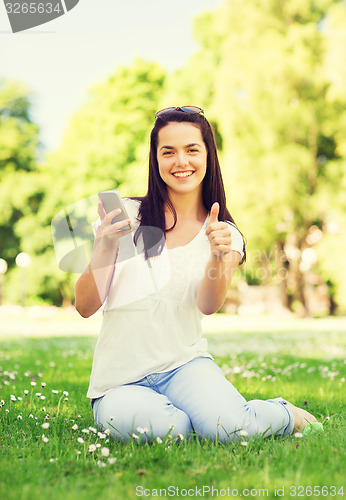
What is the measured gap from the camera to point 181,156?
3.32 meters

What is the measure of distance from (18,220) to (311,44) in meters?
19.5

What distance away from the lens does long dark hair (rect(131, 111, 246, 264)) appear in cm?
340

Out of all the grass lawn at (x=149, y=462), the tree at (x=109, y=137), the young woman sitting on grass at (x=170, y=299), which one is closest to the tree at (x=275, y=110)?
the tree at (x=109, y=137)

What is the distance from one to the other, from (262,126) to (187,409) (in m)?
18.8

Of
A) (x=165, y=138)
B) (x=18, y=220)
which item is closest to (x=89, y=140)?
(x=18, y=220)

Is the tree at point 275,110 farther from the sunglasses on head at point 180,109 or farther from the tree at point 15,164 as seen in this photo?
the sunglasses on head at point 180,109

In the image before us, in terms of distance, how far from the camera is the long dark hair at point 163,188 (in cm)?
340

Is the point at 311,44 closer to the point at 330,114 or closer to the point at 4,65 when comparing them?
the point at 330,114

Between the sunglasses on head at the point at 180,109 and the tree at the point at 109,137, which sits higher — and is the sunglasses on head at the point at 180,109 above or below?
below

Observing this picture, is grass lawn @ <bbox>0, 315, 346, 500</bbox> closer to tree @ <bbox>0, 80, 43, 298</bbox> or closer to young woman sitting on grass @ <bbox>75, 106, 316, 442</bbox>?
young woman sitting on grass @ <bbox>75, 106, 316, 442</bbox>

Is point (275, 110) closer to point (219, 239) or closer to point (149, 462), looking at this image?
point (219, 239)

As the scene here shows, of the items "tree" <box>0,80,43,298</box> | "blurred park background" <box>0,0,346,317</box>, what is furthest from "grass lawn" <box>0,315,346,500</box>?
"tree" <box>0,80,43,298</box>

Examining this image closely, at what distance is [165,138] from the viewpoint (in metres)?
3.39

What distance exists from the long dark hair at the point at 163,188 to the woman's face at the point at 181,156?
0.06 metres
